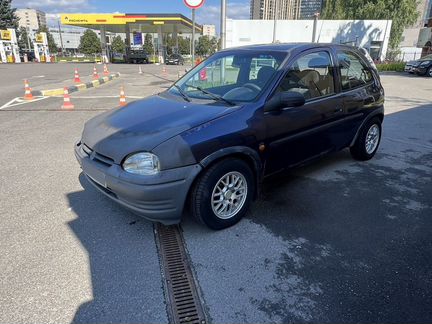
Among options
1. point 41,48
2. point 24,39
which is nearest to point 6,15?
point 41,48

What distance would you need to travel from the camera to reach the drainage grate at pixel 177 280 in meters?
2.19

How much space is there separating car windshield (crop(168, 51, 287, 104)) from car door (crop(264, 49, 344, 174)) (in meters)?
0.21

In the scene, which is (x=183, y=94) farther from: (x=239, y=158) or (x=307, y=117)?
(x=307, y=117)

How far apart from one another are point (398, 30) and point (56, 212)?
130ft

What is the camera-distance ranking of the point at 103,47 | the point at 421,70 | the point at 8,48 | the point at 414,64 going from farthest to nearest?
the point at 103,47
the point at 8,48
the point at 414,64
the point at 421,70

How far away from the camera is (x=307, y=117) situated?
3.66 metres

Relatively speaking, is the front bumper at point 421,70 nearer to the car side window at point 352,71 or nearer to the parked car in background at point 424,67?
the parked car in background at point 424,67

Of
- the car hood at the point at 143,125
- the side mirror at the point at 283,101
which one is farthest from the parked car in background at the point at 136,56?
the side mirror at the point at 283,101

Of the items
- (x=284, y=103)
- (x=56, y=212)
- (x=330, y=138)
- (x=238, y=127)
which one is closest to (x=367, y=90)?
(x=330, y=138)

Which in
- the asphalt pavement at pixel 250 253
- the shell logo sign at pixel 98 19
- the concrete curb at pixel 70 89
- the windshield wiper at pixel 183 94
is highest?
the shell logo sign at pixel 98 19

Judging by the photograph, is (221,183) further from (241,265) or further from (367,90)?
(367,90)

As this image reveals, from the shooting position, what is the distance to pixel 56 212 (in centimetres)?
348

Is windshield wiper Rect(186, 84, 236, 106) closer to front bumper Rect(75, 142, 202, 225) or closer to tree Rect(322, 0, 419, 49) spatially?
front bumper Rect(75, 142, 202, 225)

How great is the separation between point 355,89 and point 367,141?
40.1 inches
